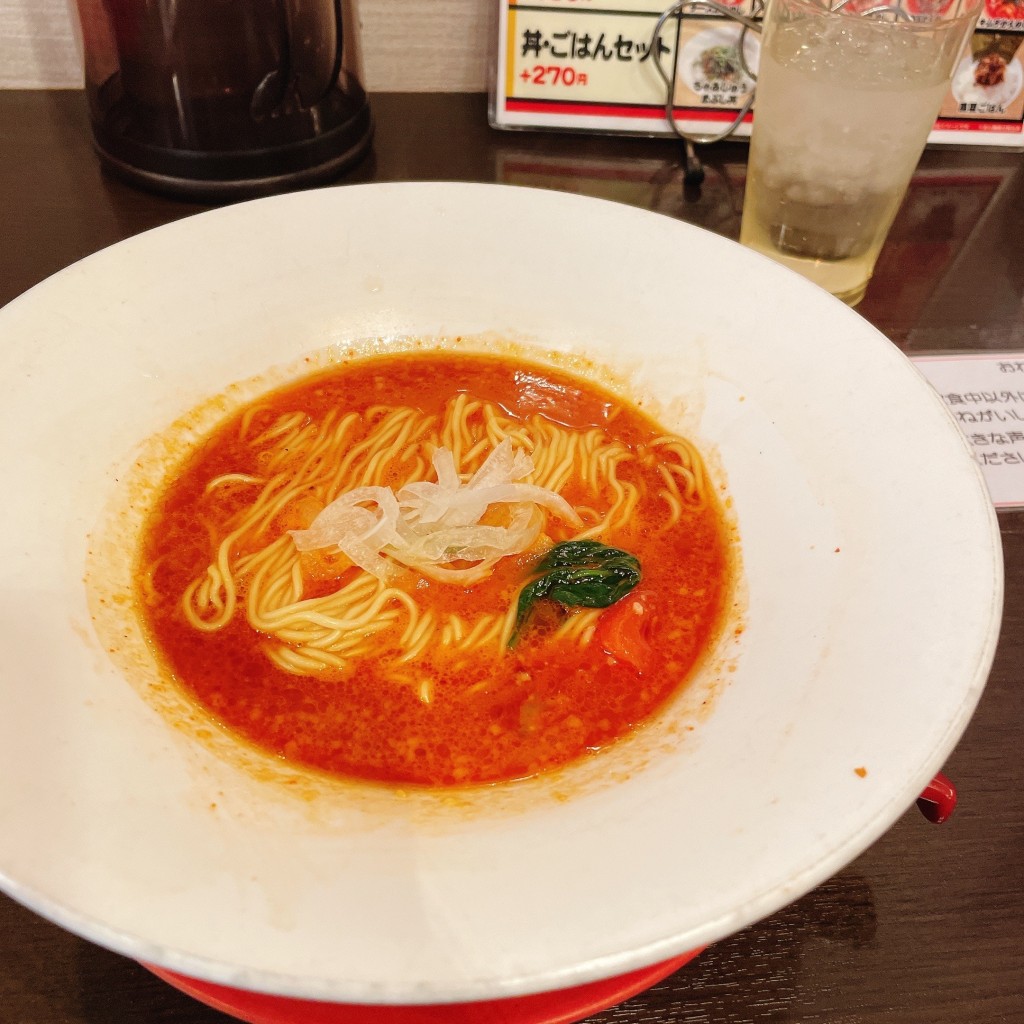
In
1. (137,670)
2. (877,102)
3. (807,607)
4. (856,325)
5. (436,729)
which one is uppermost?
(877,102)

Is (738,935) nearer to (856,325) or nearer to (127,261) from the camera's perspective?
(856,325)

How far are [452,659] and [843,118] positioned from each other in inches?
73.8

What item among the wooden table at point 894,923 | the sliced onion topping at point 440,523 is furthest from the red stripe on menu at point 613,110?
the sliced onion topping at point 440,523

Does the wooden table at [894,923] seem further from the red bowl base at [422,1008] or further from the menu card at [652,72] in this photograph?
the menu card at [652,72]

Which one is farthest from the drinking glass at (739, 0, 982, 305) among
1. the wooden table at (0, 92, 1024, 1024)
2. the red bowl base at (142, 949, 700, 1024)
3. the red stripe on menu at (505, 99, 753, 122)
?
the red bowl base at (142, 949, 700, 1024)

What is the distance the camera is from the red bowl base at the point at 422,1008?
1.34m

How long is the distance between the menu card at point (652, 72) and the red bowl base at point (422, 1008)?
10.0 ft

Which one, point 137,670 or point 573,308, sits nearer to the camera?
point 137,670

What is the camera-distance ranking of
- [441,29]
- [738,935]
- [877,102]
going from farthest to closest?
[441,29] → [877,102] → [738,935]

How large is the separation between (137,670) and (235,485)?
0.70 metres

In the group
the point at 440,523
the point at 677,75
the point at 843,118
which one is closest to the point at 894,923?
the point at 440,523

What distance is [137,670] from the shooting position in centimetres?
171

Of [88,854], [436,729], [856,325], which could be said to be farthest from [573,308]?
[88,854]

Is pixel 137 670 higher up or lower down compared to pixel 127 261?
lower down
